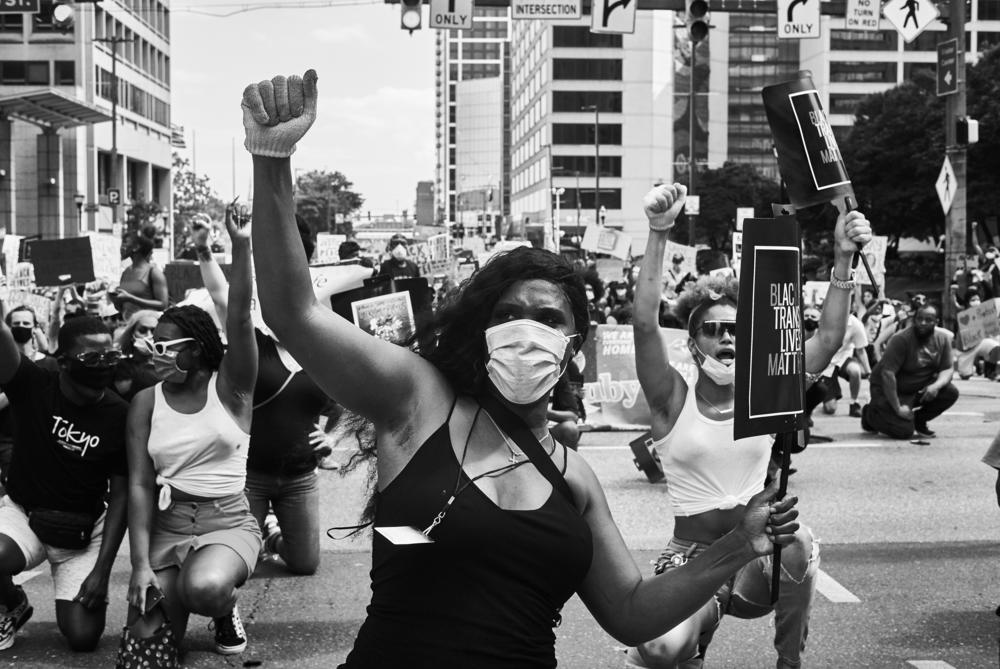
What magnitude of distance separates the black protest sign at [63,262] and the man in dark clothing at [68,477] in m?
6.34

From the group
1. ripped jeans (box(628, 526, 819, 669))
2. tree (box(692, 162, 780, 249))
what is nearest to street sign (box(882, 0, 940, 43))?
ripped jeans (box(628, 526, 819, 669))

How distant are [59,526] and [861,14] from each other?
14860 mm

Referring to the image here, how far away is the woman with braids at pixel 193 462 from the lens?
5.41 metres

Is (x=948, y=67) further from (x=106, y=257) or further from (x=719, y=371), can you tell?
(x=719, y=371)

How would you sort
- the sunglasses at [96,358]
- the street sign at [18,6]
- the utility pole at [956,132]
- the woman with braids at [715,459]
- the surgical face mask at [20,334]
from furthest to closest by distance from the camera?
the utility pole at [956,132] < the street sign at [18,6] < the surgical face mask at [20,334] < the sunglasses at [96,358] < the woman with braids at [715,459]

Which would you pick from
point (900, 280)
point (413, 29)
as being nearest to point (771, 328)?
point (413, 29)

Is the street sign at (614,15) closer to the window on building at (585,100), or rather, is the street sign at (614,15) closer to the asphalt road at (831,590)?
the asphalt road at (831,590)

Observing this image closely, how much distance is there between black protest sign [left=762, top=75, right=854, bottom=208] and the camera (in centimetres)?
433

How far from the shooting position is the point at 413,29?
16.9 meters

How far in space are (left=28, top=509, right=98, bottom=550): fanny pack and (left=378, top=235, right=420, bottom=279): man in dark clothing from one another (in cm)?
752

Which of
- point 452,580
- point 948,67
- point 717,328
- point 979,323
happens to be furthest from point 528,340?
point 948,67

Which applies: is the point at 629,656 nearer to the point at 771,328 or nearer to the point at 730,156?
the point at 771,328

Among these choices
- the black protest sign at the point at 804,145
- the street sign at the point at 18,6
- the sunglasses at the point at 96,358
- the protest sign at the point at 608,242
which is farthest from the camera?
the protest sign at the point at 608,242

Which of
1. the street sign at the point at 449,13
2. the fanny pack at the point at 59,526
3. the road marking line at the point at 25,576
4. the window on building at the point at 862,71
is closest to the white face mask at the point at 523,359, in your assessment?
the fanny pack at the point at 59,526
